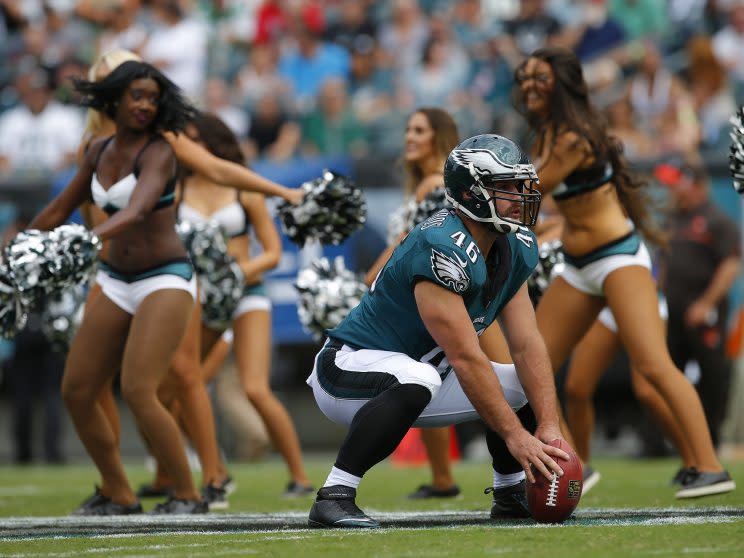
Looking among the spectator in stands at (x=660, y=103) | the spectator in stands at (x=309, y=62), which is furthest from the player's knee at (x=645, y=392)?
the spectator in stands at (x=309, y=62)

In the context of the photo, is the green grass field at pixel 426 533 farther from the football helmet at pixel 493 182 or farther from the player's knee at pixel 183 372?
the football helmet at pixel 493 182

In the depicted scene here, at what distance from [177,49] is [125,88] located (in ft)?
29.8

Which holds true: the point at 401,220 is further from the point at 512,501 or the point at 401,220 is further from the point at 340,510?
the point at 340,510

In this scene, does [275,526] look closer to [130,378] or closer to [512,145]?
[130,378]

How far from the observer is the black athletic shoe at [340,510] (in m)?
5.25

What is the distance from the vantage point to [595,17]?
1412 centimetres

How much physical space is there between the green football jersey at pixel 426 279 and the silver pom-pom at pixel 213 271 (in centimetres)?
247

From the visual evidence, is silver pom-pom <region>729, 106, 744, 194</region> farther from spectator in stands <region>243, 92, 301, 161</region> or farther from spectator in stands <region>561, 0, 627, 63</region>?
spectator in stands <region>243, 92, 301, 161</region>

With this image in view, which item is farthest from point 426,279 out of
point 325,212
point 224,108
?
point 224,108

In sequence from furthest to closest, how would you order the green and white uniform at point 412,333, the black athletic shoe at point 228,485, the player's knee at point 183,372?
the black athletic shoe at point 228,485, the player's knee at point 183,372, the green and white uniform at point 412,333

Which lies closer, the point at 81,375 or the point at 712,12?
the point at 81,375

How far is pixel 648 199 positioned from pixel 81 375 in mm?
3142

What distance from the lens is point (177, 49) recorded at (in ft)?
50.7

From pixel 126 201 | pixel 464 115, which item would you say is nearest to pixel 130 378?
pixel 126 201
